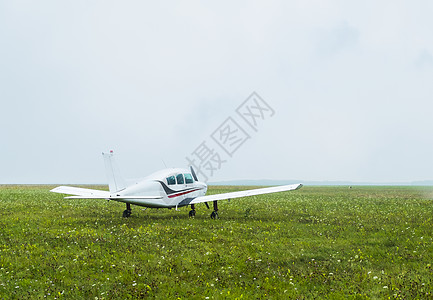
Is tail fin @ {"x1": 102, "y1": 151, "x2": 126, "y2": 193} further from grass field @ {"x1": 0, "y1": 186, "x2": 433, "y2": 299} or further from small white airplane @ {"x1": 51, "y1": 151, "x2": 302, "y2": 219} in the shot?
grass field @ {"x1": 0, "y1": 186, "x2": 433, "y2": 299}

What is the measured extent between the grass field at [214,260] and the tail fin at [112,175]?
2.21 meters

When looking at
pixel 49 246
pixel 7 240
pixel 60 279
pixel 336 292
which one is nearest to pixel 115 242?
pixel 49 246

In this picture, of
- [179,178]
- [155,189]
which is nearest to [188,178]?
[179,178]

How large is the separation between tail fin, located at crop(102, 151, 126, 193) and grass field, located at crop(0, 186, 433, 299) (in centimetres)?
221

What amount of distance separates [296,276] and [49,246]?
395 inches

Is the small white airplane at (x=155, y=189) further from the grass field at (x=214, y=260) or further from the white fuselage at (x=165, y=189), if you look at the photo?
the grass field at (x=214, y=260)

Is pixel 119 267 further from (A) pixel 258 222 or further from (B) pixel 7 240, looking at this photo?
(A) pixel 258 222

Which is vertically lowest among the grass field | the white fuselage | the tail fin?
the grass field

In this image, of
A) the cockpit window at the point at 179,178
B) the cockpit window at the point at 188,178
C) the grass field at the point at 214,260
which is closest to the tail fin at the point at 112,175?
the grass field at the point at 214,260

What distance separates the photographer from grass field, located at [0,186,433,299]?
984 cm

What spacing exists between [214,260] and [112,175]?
10.9 m

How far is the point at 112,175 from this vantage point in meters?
20.8

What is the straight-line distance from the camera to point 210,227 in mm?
18547

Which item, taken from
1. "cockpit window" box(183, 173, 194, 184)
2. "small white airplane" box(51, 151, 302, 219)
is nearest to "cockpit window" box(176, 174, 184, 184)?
"small white airplane" box(51, 151, 302, 219)
